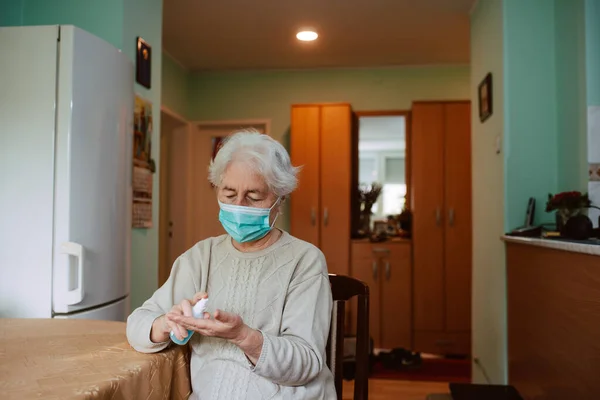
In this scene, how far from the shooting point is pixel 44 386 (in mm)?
813

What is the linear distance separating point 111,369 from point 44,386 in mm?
127

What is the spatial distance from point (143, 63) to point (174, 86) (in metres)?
2.13

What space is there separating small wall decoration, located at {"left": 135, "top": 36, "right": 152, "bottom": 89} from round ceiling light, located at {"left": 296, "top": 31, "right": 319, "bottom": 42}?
158 cm

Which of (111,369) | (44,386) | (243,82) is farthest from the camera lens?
(243,82)

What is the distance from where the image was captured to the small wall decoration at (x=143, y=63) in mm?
2444

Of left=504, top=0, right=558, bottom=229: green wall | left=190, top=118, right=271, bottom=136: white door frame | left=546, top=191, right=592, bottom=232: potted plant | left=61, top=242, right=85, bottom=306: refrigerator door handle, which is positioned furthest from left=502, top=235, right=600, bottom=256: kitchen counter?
left=190, top=118, right=271, bottom=136: white door frame

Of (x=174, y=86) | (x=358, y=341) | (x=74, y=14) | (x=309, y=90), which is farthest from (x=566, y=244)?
(x=174, y=86)

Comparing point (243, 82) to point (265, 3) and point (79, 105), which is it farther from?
point (79, 105)

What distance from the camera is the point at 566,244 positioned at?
160 cm

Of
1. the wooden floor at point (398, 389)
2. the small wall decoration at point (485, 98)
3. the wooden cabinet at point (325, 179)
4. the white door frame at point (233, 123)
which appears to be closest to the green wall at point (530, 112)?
the small wall decoration at point (485, 98)

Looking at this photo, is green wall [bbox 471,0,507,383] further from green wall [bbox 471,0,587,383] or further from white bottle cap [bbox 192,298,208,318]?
white bottle cap [bbox 192,298,208,318]

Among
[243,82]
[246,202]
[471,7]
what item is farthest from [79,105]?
[243,82]

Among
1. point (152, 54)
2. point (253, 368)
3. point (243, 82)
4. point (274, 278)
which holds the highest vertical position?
point (243, 82)

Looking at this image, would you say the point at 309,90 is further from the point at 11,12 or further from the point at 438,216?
the point at 11,12
